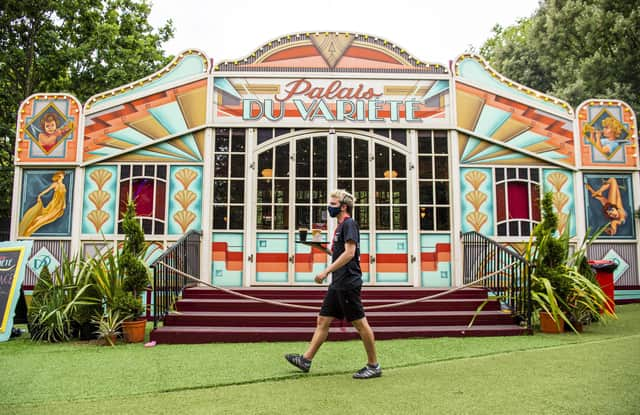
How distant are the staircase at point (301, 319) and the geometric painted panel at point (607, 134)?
3.60 metres

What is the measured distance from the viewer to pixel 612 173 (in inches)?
324

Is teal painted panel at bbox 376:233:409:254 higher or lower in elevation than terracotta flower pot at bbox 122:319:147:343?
higher

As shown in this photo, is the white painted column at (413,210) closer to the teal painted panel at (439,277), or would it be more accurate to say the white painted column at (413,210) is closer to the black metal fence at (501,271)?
the teal painted panel at (439,277)

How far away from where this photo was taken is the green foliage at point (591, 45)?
11648 mm

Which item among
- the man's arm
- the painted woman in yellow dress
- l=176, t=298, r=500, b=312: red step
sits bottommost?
l=176, t=298, r=500, b=312: red step

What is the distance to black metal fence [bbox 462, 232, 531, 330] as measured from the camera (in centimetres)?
591

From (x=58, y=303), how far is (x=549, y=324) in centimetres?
607

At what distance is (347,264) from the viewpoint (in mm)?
3967

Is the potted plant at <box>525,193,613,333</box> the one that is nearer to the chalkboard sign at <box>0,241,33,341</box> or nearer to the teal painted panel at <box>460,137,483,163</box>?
the teal painted panel at <box>460,137,483,163</box>

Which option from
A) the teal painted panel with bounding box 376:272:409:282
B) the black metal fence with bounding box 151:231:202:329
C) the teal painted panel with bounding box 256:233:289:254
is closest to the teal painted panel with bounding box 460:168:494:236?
the teal painted panel with bounding box 376:272:409:282

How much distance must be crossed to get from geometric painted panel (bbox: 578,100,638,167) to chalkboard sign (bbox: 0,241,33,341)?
8.87 metres

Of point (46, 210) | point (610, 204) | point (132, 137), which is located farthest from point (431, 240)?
point (46, 210)

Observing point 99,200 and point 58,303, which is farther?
point 99,200

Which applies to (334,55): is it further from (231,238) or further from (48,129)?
(48,129)
